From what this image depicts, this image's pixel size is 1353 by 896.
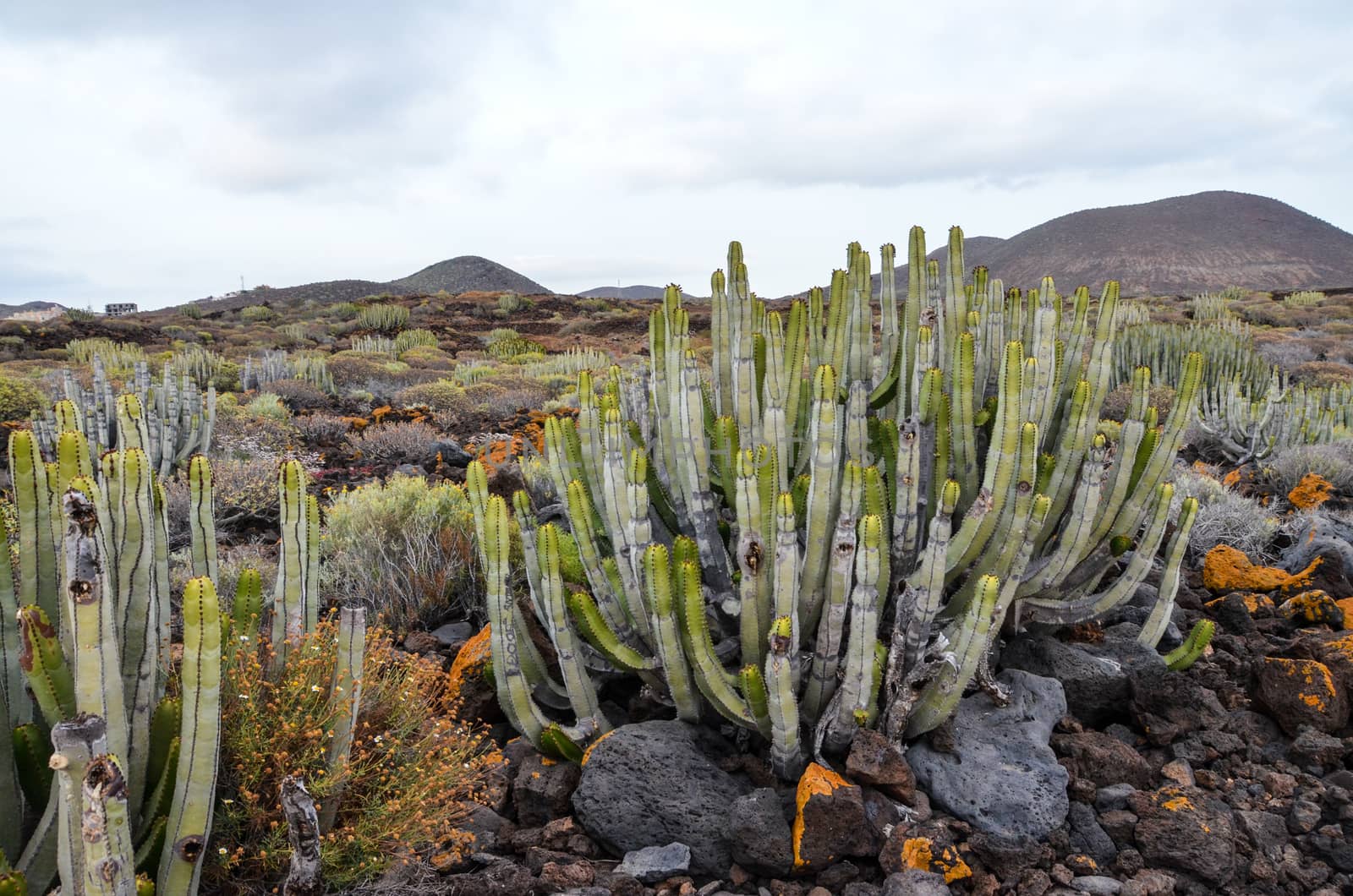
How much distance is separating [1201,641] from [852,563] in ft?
5.54

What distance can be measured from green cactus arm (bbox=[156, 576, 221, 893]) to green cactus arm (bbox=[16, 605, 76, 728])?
0.28 meters

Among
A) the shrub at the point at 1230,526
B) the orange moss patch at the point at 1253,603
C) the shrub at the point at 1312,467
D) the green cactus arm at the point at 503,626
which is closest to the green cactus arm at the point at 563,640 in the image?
the green cactus arm at the point at 503,626

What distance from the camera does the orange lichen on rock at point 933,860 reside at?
8.02 feet

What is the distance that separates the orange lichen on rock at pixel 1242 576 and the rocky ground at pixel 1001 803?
95cm

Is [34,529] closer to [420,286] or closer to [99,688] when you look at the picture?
[99,688]

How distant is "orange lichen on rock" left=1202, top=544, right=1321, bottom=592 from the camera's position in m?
4.21

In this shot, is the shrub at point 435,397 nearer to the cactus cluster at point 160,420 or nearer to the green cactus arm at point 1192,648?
the cactus cluster at point 160,420

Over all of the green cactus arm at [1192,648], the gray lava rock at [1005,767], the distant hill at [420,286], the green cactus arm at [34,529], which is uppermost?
the distant hill at [420,286]

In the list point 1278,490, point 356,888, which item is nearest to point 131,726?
point 356,888

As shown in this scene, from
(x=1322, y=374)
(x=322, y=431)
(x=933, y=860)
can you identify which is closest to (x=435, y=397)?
(x=322, y=431)

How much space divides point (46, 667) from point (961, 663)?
244 centimetres

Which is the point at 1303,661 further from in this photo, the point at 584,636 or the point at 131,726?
the point at 131,726

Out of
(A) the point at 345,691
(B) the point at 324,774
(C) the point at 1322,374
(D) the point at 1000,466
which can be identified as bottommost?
(B) the point at 324,774

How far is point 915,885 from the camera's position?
7.61 ft
